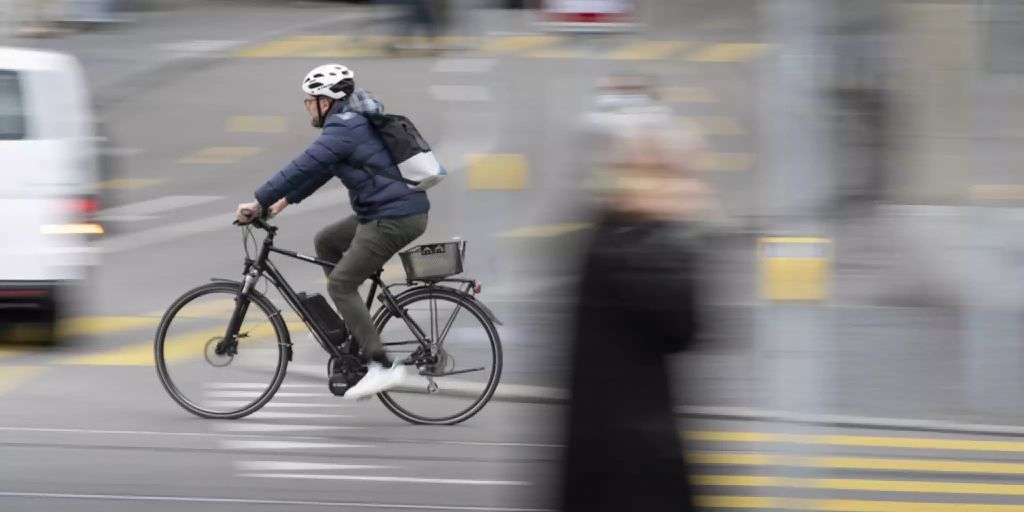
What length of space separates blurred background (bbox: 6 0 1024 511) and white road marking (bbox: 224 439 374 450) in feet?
0.06

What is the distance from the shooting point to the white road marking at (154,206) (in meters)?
14.6

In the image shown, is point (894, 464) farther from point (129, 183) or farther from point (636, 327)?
point (129, 183)

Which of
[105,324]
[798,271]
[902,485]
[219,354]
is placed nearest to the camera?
[798,271]

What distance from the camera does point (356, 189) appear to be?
24.3 feet

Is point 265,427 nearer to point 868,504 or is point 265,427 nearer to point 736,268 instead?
point 868,504

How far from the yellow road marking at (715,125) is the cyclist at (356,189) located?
12.5m

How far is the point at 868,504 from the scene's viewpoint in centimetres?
633

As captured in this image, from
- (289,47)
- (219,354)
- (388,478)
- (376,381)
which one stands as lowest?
(388,478)

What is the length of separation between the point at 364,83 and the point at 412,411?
13.1 m

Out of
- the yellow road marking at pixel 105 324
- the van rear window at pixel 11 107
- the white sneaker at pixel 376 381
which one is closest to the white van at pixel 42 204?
the van rear window at pixel 11 107

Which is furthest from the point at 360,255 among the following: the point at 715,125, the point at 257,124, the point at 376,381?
the point at 715,125

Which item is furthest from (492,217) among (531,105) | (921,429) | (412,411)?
(531,105)

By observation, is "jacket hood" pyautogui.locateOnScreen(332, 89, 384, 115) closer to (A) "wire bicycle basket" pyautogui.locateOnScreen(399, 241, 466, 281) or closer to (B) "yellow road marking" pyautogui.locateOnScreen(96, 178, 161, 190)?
(A) "wire bicycle basket" pyautogui.locateOnScreen(399, 241, 466, 281)

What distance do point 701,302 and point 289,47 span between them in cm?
1983
